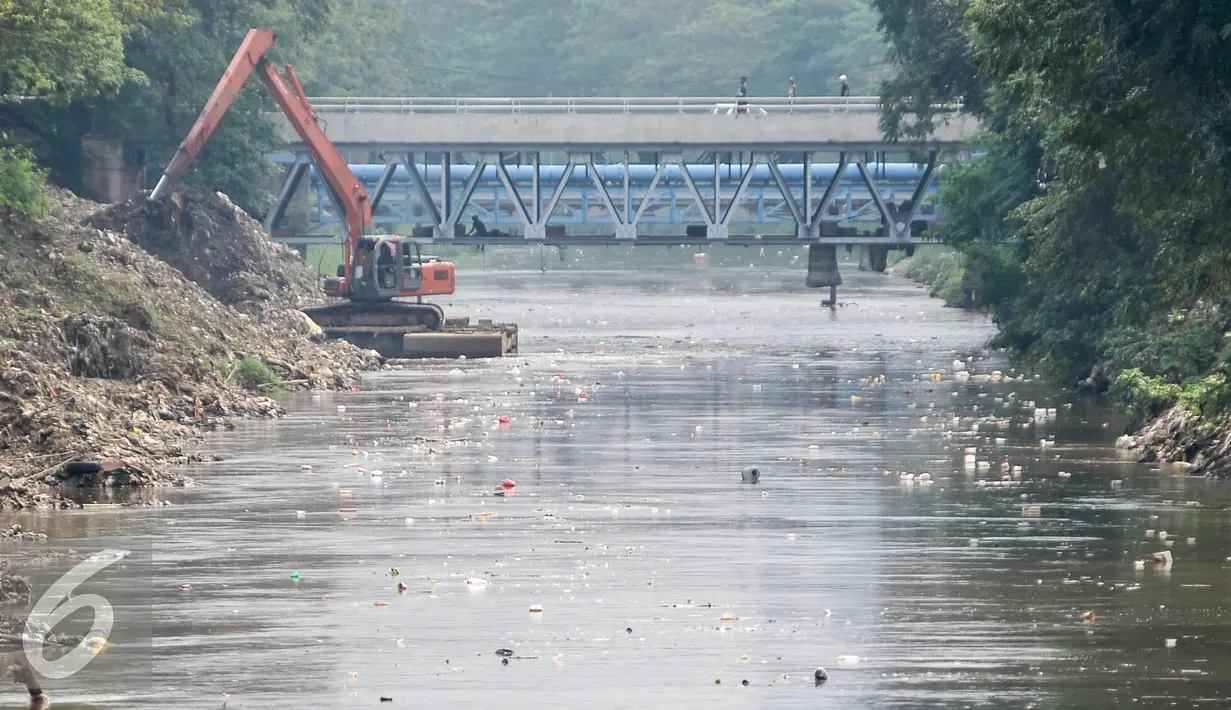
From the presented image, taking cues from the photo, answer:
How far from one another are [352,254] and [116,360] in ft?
69.1

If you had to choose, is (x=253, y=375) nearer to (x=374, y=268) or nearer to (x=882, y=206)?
(x=374, y=268)

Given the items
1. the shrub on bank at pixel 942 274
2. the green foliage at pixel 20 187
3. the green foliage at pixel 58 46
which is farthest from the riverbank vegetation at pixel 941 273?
the green foliage at pixel 20 187

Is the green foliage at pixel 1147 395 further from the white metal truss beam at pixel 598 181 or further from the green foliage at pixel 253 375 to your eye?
the white metal truss beam at pixel 598 181

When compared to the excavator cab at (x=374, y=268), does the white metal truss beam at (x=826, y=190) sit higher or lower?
higher

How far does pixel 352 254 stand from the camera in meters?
55.6

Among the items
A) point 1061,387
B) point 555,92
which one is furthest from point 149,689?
point 555,92

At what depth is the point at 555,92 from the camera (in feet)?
477

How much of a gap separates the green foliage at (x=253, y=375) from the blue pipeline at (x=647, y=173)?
3258 cm

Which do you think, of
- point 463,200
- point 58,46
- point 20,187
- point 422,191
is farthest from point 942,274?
point 20,187

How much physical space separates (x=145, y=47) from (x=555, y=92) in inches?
3284

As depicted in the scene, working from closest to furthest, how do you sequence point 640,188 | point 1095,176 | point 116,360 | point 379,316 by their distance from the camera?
point 1095,176, point 116,360, point 379,316, point 640,188

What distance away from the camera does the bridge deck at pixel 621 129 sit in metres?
66.3

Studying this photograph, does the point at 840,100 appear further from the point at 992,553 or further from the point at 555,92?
the point at 555,92

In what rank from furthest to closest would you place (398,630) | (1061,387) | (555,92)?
1. (555,92)
2. (1061,387)
3. (398,630)
